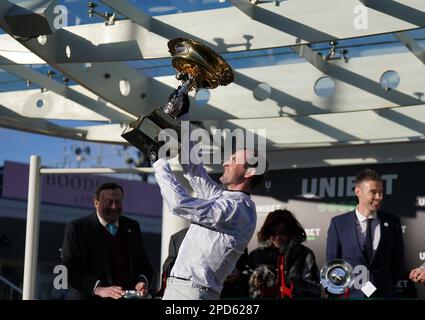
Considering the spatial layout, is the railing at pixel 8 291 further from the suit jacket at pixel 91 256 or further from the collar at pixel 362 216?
the collar at pixel 362 216

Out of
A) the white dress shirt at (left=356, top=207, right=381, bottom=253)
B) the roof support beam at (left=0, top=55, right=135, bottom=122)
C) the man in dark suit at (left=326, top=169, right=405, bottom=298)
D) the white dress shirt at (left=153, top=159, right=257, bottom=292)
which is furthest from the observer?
the roof support beam at (left=0, top=55, right=135, bottom=122)

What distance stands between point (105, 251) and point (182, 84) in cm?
373

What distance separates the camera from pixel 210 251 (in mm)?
6523

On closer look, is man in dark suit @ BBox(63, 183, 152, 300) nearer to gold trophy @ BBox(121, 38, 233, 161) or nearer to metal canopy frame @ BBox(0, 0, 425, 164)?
metal canopy frame @ BBox(0, 0, 425, 164)

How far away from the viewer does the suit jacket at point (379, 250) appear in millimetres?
10523

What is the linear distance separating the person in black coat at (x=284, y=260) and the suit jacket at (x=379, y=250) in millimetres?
525

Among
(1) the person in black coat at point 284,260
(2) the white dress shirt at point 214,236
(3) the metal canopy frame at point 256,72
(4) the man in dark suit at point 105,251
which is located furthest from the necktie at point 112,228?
(2) the white dress shirt at point 214,236

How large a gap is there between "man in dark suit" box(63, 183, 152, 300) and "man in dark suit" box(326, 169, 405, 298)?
233cm

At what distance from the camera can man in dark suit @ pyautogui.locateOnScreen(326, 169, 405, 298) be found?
1030cm

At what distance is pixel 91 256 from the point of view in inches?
390

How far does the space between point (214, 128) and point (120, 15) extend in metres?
3.37

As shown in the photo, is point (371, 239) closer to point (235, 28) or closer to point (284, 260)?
point (284, 260)

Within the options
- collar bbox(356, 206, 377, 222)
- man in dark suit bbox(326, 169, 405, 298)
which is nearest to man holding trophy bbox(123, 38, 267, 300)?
man in dark suit bbox(326, 169, 405, 298)

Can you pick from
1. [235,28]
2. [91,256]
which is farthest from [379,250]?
[91,256]
